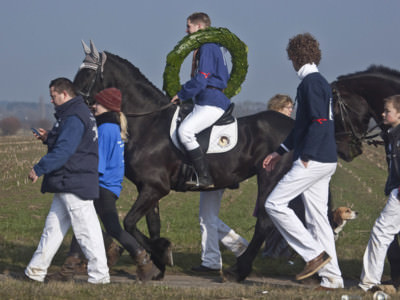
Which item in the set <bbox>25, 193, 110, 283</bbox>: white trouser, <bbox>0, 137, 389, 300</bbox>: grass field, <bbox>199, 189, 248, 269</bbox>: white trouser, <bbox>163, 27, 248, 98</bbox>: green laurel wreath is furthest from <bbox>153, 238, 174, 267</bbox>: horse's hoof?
<bbox>163, 27, 248, 98</bbox>: green laurel wreath

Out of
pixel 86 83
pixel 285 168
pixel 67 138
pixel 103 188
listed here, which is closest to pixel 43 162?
pixel 67 138

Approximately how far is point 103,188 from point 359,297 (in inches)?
120

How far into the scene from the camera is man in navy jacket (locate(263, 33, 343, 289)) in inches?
275

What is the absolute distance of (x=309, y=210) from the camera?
7.34 meters

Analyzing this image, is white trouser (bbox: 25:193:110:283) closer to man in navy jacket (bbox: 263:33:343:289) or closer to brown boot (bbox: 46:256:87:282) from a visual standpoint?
brown boot (bbox: 46:256:87:282)

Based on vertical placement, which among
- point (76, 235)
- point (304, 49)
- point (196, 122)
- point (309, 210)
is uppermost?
point (304, 49)

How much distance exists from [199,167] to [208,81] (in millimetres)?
1097

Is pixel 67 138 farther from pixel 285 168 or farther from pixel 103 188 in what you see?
pixel 285 168

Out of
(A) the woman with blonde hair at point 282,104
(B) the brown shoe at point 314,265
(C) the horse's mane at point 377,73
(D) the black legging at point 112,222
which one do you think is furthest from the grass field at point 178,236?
(C) the horse's mane at point 377,73

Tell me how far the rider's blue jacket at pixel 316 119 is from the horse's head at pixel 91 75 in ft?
10.0

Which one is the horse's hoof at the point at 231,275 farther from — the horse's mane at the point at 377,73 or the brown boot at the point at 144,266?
the horse's mane at the point at 377,73

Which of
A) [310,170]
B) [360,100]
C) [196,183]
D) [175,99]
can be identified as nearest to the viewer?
[310,170]

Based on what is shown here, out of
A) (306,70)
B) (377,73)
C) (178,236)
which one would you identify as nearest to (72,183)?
(306,70)

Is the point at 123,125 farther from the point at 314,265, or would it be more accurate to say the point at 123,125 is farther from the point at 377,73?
the point at 377,73
